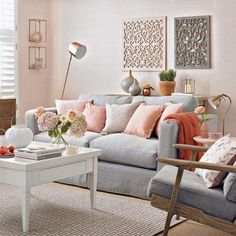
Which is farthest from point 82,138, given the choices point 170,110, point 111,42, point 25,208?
point 111,42

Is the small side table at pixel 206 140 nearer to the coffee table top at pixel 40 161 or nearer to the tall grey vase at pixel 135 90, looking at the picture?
the coffee table top at pixel 40 161

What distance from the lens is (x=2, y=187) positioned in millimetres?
5285

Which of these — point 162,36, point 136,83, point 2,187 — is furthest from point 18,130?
point 162,36

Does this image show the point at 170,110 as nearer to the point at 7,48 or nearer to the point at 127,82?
the point at 127,82

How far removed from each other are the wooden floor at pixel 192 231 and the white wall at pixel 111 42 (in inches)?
86.6

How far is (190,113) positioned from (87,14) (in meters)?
2.80

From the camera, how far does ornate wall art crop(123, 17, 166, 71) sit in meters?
6.56

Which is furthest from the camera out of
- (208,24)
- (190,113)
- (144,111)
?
(208,24)

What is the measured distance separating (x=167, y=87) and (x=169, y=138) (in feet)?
5.10

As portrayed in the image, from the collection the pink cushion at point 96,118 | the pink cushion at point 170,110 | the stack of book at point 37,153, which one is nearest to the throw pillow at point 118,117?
the pink cushion at point 96,118

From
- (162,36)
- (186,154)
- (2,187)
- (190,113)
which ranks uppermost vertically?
(162,36)

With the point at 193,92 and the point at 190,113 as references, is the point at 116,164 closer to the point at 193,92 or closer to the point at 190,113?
the point at 190,113

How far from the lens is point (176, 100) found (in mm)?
5613

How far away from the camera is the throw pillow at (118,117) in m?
5.68
